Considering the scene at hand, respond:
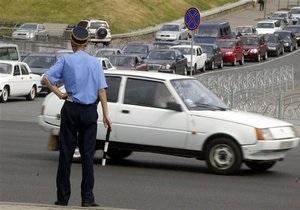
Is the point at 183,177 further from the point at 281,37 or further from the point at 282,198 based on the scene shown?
the point at 281,37

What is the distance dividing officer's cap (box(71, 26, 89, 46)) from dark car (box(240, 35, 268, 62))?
46.8 meters

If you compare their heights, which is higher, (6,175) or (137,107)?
(137,107)

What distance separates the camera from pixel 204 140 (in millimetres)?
13820

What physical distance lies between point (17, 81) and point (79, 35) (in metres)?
22.6

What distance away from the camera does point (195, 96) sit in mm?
14438

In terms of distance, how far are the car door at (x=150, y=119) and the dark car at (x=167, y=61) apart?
26.6 m

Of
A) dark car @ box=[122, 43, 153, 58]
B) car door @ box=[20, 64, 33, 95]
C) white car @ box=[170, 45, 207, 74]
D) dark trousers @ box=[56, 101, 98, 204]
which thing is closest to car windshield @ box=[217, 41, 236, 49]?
white car @ box=[170, 45, 207, 74]

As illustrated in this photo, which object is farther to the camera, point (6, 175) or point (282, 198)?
point (6, 175)

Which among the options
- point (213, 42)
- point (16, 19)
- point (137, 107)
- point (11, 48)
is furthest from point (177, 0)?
point (137, 107)

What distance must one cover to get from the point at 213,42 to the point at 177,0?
103 feet

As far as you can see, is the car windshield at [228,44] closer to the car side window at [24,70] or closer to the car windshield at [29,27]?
the car windshield at [29,27]

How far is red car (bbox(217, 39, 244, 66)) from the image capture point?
5312 centimetres

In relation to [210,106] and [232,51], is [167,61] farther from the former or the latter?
[210,106]

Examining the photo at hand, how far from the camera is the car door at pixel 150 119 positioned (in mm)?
14000
